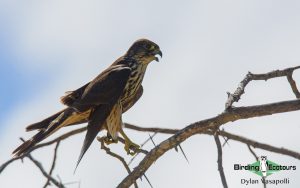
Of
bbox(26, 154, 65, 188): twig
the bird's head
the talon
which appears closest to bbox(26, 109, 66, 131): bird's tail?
the talon

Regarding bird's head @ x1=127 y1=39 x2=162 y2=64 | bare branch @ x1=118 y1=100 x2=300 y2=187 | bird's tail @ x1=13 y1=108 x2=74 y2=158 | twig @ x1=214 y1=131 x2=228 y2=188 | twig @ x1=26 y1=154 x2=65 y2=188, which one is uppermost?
bird's head @ x1=127 y1=39 x2=162 y2=64

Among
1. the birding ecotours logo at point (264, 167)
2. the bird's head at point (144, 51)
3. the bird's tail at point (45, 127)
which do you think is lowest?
the birding ecotours logo at point (264, 167)

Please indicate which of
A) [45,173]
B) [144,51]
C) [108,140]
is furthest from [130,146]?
[45,173]

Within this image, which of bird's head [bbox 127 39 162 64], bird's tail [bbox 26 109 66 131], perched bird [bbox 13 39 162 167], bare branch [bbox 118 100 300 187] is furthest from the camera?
bird's head [bbox 127 39 162 64]

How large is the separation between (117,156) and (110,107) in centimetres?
181

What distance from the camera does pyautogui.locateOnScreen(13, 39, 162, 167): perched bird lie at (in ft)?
19.0

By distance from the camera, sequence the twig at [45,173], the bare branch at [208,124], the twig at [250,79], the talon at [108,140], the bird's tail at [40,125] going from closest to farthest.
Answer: the twig at [45,173] → the bare branch at [208,124] → the twig at [250,79] → the bird's tail at [40,125] → the talon at [108,140]

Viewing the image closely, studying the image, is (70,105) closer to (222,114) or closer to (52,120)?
(52,120)

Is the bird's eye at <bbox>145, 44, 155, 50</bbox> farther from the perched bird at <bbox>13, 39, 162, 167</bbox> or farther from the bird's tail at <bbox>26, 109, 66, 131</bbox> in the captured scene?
the bird's tail at <bbox>26, 109, 66, 131</bbox>

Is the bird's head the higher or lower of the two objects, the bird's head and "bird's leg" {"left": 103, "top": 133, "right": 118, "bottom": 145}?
the higher

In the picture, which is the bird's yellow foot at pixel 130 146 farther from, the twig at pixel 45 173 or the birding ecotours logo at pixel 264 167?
the twig at pixel 45 173

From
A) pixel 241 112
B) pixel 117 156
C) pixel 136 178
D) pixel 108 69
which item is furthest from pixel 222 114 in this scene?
pixel 108 69

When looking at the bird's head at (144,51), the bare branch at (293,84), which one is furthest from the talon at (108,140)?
the bare branch at (293,84)

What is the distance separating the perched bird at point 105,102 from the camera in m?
5.78
